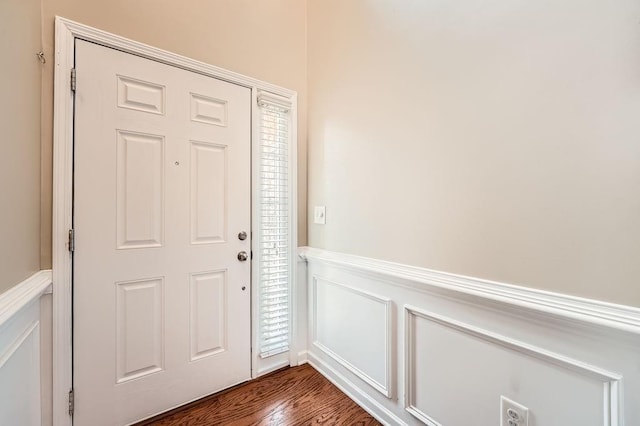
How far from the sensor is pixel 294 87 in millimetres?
2070

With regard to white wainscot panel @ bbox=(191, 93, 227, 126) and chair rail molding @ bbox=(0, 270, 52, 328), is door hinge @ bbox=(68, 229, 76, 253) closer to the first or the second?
chair rail molding @ bbox=(0, 270, 52, 328)

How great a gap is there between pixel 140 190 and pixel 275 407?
4.83 feet

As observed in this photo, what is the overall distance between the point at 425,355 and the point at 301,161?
4.86ft

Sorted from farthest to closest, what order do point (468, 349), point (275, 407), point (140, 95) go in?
point (275, 407) < point (140, 95) < point (468, 349)

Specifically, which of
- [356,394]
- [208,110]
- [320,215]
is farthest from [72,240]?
[356,394]

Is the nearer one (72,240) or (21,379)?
(21,379)

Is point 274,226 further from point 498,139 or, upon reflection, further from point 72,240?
point 498,139

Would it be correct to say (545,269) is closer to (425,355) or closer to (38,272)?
(425,355)

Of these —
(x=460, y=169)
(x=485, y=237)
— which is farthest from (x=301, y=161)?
(x=485, y=237)

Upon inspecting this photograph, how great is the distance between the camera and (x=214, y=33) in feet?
5.66

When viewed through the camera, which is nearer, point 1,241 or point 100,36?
point 1,241

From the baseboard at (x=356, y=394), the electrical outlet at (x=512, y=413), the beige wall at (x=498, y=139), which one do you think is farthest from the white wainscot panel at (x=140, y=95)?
the electrical outlet at (x=512, y=413)

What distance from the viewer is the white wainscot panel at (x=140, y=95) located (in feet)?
4.77

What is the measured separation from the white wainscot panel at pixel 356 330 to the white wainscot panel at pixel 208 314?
66 cm
